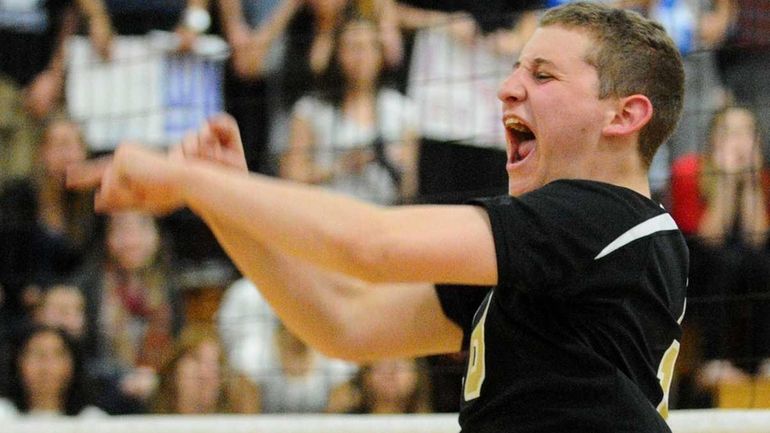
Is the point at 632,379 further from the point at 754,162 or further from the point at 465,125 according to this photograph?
the point at 465,125

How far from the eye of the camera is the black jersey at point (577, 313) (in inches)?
80.5

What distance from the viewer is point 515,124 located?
2299 millimetres

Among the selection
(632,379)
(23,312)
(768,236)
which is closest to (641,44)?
(632,379)

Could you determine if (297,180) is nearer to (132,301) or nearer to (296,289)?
(132,301)

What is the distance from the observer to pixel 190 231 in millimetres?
5578

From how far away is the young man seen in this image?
6.53 feet

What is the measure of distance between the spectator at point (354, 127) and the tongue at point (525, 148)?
89.7 inches

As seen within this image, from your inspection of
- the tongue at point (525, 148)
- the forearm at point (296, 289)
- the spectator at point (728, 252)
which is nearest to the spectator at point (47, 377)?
the spectator at point (728, 252)

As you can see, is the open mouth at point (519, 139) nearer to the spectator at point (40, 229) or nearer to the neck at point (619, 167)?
the neck at point (619, 167)

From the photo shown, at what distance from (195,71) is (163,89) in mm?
157

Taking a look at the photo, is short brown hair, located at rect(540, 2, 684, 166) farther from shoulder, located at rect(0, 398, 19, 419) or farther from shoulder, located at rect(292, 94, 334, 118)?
shoulder, located at rect(0, 398, 19, 419)

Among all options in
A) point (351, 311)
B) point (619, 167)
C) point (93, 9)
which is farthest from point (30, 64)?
point (619, 167)

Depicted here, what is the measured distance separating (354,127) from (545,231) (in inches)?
114

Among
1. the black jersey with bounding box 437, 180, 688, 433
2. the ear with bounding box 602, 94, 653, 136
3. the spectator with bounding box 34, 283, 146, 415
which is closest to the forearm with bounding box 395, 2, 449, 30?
the spectator with bounding box 34, 283, 146, 415
